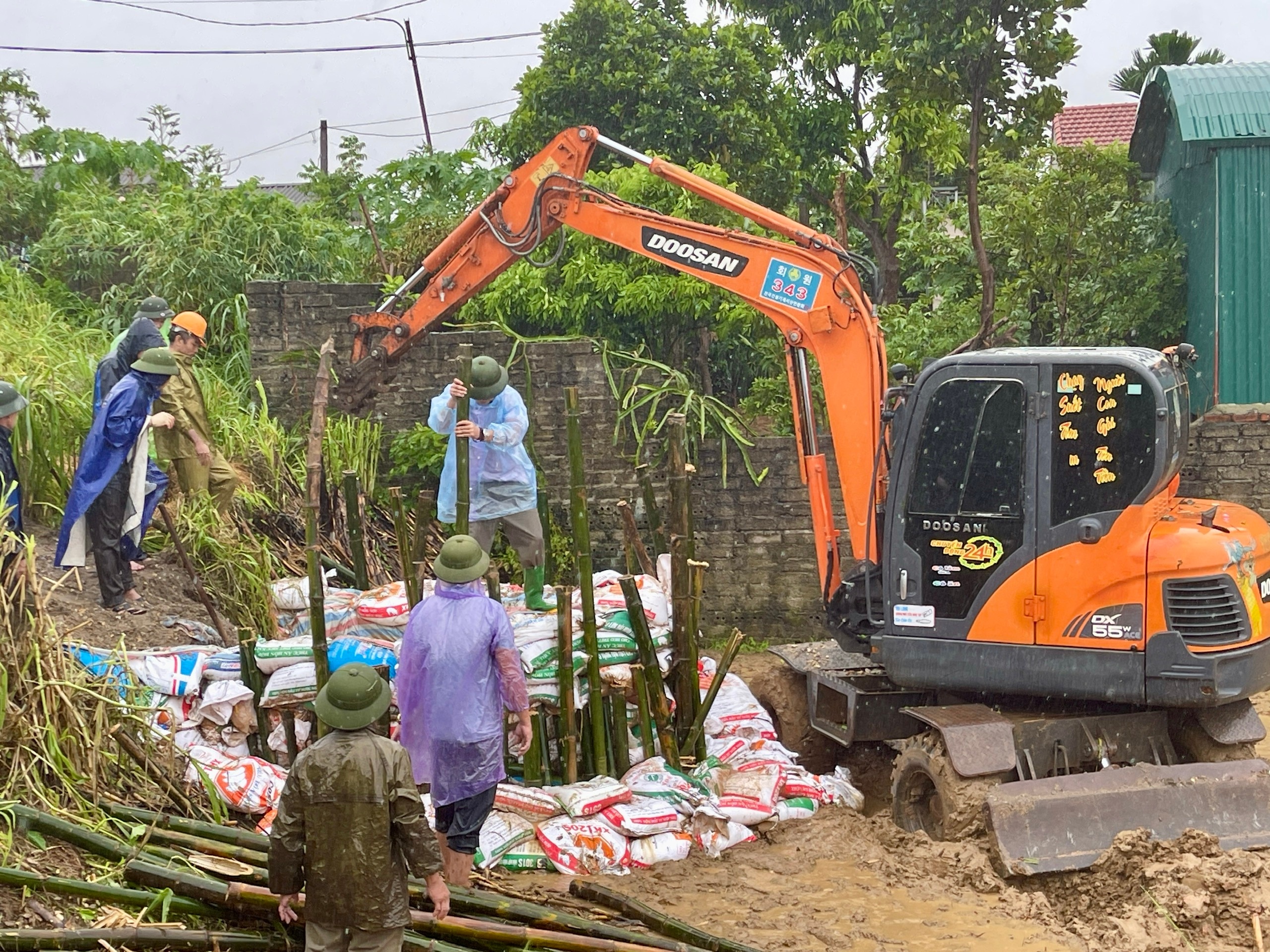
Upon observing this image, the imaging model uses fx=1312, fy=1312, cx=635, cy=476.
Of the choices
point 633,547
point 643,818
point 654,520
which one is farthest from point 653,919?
point 654,520

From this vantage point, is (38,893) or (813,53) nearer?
(38,893)

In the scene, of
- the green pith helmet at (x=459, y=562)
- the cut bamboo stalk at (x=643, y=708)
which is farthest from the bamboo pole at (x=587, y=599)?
the green pith helmet at (x=459, y=562)

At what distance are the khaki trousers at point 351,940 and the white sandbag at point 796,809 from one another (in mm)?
2610

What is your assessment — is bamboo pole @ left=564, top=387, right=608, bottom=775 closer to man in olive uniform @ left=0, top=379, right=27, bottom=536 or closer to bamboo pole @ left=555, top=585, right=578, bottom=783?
bamboo pole @ left=555, top=585, right=578, bottom=783

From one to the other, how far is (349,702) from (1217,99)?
30.9 ft

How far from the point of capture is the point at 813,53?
13.3m

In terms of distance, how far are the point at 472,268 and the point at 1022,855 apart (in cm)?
419

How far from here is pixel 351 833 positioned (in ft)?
12.9

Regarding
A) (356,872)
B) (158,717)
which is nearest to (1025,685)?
(356,872)

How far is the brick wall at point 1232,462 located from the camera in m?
9.73

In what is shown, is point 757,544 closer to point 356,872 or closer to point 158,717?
point 158,717

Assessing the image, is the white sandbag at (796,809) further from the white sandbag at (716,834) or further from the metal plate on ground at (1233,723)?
the metal plate on ground at (1233,723)

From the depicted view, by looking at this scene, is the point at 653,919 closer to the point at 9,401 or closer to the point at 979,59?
the point at 9,401

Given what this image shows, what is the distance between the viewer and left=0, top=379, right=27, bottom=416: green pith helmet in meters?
6.51
